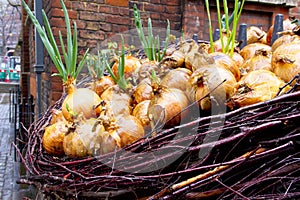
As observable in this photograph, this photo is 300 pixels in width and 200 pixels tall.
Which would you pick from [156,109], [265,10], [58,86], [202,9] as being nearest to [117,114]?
[156,109]

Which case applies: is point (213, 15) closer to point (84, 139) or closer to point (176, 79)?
point (176, 79)

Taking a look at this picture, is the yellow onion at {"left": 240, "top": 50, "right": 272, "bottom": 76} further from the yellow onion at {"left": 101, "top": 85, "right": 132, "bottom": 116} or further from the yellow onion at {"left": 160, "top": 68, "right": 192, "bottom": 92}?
the yellow onion at {"left": 101, "top": 85, "right": 132, "bottom": 116}

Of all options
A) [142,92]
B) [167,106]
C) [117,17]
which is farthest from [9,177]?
[167,106]

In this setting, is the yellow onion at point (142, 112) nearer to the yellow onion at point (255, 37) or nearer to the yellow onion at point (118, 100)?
the yellow onion at point (118, 100)

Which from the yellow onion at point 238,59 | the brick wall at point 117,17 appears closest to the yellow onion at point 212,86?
the yellow onion at point 238,59

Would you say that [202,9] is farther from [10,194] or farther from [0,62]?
[0,62]

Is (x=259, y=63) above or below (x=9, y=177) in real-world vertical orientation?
above

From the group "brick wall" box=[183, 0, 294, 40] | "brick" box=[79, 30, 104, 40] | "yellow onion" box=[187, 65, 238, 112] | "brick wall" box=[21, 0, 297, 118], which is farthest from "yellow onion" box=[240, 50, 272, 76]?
"brick wall" box=[183, 0, 294, 40]
